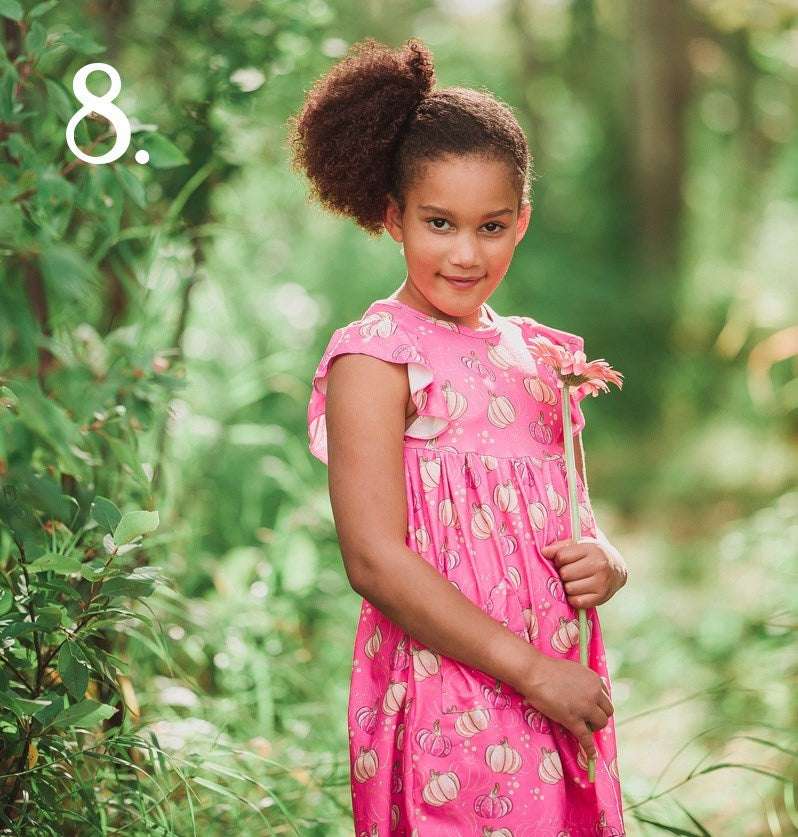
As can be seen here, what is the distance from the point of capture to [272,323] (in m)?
4.10

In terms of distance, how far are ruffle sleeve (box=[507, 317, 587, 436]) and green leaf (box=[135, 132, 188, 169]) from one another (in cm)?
64

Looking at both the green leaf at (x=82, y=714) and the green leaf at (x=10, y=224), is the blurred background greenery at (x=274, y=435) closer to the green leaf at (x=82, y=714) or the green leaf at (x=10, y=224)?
the green leaf at (x=10, y=224)

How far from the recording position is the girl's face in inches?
60.2

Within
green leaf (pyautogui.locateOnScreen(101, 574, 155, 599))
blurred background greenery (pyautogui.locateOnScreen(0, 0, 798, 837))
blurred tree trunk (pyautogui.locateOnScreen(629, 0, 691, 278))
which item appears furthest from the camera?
blurred tree trunk (pyautogui.locateOnScreen(629, 0, 691, 278))

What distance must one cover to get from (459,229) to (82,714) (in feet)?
2.90

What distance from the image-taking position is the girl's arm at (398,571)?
1.44 metres

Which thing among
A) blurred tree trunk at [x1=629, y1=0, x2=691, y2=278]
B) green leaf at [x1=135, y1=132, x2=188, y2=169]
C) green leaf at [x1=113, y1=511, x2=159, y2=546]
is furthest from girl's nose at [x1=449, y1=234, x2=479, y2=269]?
blurred tree trunk at [x1=629, y1=0, x2=691, y2=278]

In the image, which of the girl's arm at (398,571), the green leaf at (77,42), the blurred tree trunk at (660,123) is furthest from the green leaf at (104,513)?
the blurred tree trunk at (660,123)

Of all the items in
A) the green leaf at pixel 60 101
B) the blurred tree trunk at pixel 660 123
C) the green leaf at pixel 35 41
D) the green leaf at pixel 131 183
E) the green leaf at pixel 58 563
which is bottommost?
the green leaf at pixel 58 563

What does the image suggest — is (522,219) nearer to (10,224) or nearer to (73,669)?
(10,224)

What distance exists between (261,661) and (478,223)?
4.57 ft

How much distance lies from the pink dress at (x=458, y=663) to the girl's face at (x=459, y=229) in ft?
0.22

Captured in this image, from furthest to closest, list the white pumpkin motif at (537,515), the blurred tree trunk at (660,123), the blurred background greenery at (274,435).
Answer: the blurred tree trunk at (660,123) < the blurred background greenery at (274,435) < the white pumpkin motif at (537,515)

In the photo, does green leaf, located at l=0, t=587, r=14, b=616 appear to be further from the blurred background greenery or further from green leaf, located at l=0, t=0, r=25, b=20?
green leaf, located at l=0, t=0, r=25, b=20
